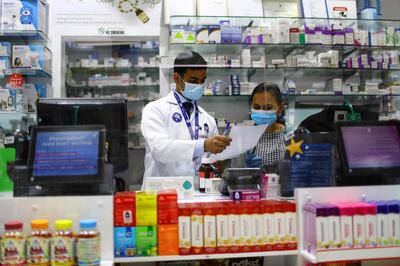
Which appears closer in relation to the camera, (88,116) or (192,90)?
(88,116)

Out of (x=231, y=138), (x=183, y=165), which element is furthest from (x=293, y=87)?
(x=231, y=138)

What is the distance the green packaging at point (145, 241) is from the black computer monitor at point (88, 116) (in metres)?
0.53

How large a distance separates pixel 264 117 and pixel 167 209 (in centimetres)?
107

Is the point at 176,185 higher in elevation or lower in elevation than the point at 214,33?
lower

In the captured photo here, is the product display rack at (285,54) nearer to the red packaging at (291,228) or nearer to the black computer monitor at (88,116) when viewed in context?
the black computer monitor at (88,116)

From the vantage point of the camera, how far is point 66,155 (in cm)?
162

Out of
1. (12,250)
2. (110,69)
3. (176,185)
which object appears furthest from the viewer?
(110,69)

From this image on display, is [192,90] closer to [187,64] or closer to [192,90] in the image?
[192,90]

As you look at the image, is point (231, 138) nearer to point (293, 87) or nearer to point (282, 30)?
point (293, 87)

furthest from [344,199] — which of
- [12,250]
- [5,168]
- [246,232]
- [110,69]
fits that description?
[110,69]

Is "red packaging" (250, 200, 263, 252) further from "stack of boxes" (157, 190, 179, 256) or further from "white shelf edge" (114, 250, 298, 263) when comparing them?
"stack of boxes" (157, 190, 179, 256)

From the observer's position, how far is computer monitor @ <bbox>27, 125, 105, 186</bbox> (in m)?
1.59

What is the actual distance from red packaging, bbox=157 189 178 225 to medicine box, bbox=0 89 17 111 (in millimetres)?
3188

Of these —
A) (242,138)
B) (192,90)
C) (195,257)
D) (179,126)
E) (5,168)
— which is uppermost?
(192,90)
